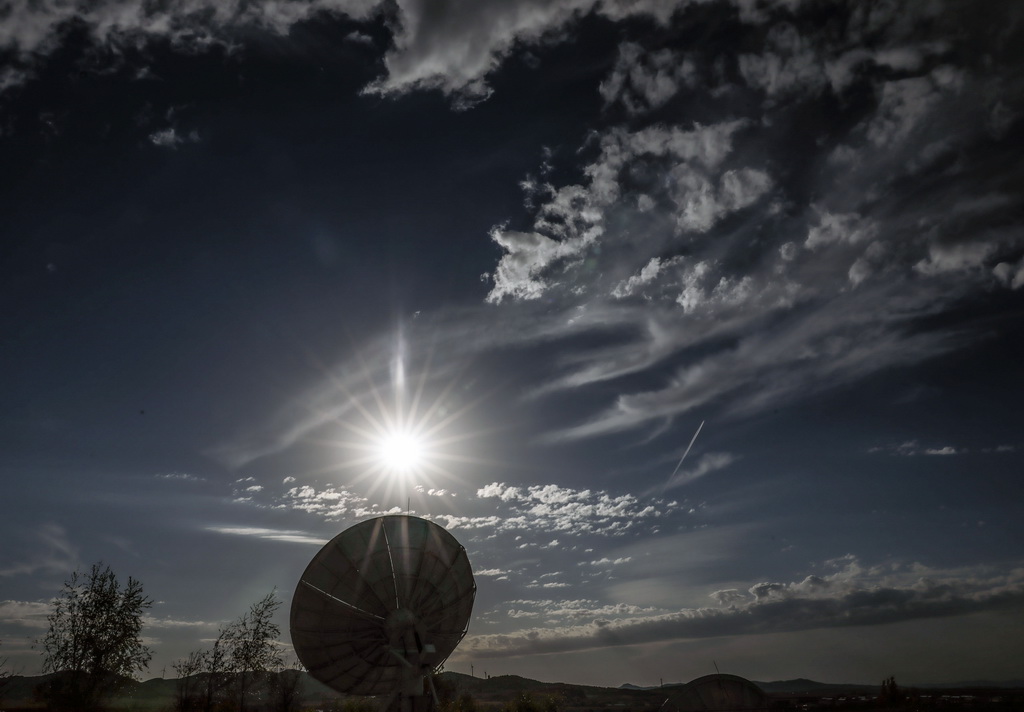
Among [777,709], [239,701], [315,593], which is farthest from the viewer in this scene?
[239,701]

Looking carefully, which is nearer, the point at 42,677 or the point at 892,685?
the point at 42,677

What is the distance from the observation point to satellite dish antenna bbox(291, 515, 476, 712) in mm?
31531

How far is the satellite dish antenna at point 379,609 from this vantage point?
1241 inches

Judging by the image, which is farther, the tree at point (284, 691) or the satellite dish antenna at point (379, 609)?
the tree at point (284, 691)

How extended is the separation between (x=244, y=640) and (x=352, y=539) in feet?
129

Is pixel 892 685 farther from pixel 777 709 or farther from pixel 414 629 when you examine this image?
pixel 414 629

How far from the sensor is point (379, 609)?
107 feet

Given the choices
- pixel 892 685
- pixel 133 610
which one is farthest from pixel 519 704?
pixel 892 685

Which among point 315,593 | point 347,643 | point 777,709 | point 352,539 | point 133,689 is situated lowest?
point 777,709

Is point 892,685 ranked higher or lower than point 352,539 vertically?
lower

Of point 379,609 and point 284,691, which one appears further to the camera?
point 284,691

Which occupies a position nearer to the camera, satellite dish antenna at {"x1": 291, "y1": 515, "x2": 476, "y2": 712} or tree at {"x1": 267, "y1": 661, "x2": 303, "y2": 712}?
satellite dish antenna at {"x1": 291, "y1": 515, "x2": 476, "y2": 712}

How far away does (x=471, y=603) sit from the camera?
3425cm

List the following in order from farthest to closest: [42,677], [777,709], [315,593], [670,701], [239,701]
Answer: [239,701] → [42,677] → [670,701] → [777,709] → [315,593]
